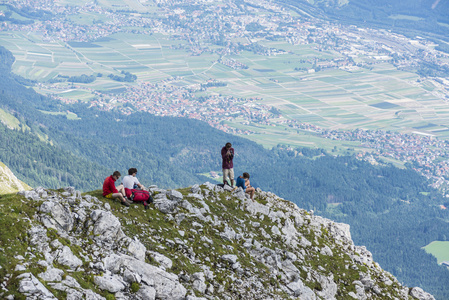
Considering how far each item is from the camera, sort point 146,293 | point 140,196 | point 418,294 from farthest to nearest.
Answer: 1. point 418,294
2. point 140,196
3. point 146,293

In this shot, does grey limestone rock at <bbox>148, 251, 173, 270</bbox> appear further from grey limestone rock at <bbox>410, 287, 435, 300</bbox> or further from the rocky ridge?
grey limestone rock at <bbox>410, 287, 435, 300</bbox>

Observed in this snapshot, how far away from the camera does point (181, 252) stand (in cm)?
3444

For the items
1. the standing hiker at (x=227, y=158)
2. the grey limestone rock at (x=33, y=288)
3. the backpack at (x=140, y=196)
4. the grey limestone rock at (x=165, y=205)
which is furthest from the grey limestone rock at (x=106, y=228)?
the standing hiker at (x=227, y=158)

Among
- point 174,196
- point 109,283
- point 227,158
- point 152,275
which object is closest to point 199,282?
point 152,275

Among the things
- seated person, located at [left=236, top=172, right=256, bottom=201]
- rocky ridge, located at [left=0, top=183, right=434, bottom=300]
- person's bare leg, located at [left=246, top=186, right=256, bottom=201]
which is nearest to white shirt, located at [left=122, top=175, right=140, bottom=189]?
rocky ridge, located at [left=0, top=183, right=434, bottom=300]

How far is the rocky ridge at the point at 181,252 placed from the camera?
2592 centimetres

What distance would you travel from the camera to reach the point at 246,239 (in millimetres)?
42469

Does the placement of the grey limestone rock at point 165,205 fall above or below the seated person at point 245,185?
above

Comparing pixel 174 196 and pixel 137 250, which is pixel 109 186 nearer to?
pixel 174 196

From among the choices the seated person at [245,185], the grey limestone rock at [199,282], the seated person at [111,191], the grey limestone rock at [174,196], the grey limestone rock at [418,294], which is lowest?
the grey limestone rock at [418,294]

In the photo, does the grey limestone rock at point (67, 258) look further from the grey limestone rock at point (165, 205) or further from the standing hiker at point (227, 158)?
the standing hiker at point (227, 158)

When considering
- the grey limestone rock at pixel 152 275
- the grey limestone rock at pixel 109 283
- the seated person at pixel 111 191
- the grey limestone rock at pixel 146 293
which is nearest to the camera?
the grey limestone rock at pixel 109 283

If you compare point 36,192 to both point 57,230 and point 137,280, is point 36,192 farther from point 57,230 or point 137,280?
point 137,280

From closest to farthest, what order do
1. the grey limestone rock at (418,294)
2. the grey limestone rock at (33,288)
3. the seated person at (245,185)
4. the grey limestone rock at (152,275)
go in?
the grey limestone rock at (33,288)
the grey limestone rock at (152,275)
the seated person at (245,185)
the grey limestone rock at (418,294)
